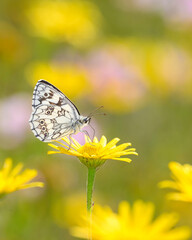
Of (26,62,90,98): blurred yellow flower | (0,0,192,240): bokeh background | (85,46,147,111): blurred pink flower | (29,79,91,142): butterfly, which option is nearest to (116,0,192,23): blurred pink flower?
(0,0,192,240): bokeh background

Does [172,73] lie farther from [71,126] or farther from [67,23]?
[71,126]

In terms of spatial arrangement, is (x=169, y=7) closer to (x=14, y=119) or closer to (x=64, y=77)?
(x=64, y=77)

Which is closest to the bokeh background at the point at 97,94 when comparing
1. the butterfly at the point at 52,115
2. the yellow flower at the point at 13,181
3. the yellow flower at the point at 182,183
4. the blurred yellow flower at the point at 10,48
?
the blurred yellow flower at the point at 10,48

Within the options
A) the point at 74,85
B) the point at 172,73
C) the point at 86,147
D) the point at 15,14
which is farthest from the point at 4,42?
the point at 86,147

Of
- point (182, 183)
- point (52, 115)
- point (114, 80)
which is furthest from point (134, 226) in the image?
point (114, 80)

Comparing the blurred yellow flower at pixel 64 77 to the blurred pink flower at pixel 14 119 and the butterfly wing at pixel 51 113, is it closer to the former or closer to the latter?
the blurred pink flower at pixel 14 119

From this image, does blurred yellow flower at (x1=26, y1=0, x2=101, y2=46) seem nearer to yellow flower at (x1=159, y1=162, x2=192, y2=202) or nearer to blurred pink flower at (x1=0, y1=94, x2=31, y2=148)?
blurred pink flower at (x1=0, y1=94, x2=31, y2=148)
